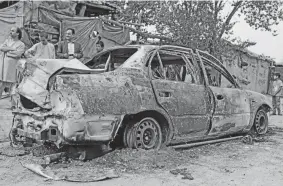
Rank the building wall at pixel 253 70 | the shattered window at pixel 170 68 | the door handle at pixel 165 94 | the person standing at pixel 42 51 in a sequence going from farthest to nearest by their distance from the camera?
the building wall at pixel 253 70
the person standing at pixel 42 51
the shattered window at pixel 170 68
the door handle at pixel 165 94

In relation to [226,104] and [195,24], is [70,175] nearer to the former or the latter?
[226,104]

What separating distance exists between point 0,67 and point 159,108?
534 centimetres

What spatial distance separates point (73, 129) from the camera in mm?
4180

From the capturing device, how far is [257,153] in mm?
5676

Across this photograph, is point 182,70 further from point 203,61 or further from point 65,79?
point 65,79

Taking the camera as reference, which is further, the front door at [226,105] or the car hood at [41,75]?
the front door at [226,105]

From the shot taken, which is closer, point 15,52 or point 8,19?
point 15,52

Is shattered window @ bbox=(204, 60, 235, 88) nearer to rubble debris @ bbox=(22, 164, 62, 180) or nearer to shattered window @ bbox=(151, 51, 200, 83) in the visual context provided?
shattered window @ bbox=(151, 51, 200, 83)

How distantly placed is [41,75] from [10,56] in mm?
4332

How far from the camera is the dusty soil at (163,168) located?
4.03 meters

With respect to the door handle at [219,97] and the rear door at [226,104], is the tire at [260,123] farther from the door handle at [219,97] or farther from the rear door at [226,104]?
the door handle at [219,97]

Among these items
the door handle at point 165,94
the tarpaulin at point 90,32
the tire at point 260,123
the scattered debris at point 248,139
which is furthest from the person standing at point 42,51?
the tarpaulin at point 90,32

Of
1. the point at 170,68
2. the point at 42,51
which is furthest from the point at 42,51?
Answer: the point at 170,68

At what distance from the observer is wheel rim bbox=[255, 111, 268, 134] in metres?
7.18
